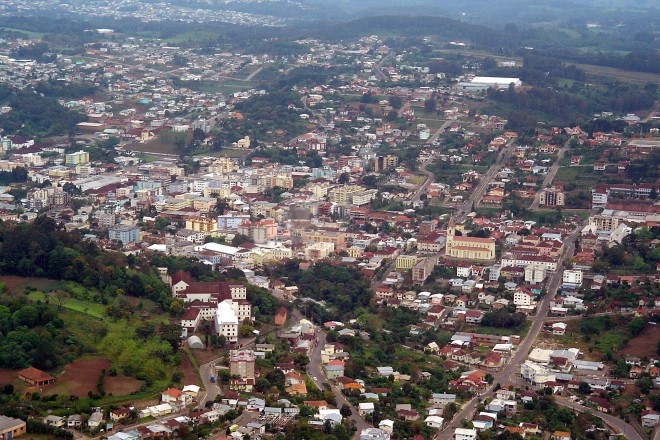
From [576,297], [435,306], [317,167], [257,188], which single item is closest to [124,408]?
[435,306]

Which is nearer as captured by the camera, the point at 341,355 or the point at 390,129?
the point at 341,355

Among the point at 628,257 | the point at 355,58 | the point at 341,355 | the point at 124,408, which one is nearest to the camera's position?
the point at 124,408

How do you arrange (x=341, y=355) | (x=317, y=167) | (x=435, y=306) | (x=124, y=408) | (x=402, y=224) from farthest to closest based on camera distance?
(x=317, y=167) < (x=402, y=224) < (x=435, y=306) < (x=341, y=355) < (x=124, y=408)

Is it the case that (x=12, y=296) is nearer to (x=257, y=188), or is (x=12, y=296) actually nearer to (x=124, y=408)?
(x=124, y=408)

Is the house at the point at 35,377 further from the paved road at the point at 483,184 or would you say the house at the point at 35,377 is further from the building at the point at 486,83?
the building at the point at 486,83

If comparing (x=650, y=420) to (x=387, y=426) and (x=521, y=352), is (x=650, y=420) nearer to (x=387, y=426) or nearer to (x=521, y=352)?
(x=521, y=352)
